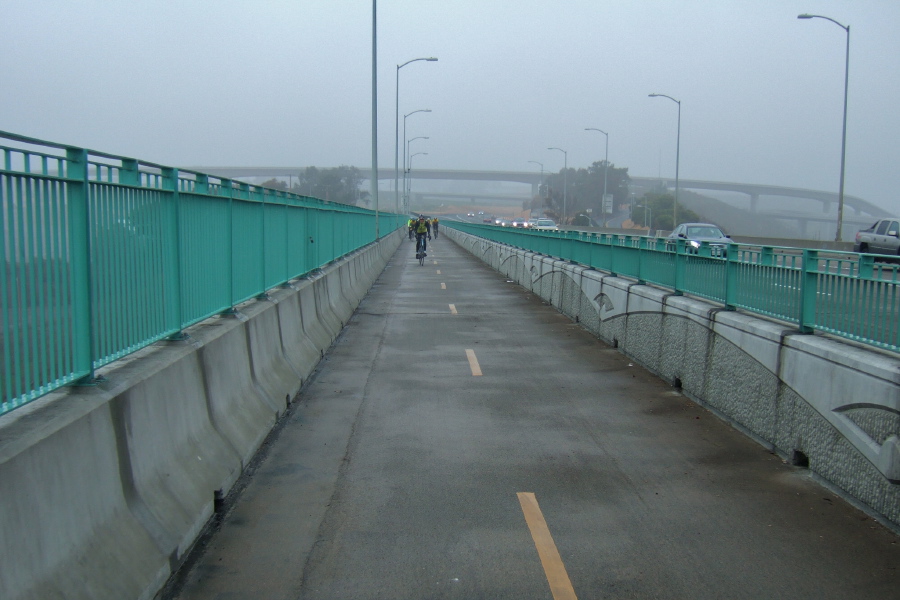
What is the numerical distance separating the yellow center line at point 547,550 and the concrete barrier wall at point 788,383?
2.35 metres

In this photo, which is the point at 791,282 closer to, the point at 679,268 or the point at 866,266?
the point at 866,266

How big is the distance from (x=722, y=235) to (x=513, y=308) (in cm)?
1361

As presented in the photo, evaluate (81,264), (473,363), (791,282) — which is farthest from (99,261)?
(473,363)

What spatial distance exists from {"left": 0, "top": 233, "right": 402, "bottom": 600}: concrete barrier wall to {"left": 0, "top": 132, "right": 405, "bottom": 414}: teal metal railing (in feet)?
0.70

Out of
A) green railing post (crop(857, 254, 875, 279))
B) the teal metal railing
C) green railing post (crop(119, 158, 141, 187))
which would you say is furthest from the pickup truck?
green railing post (crop(119, 158, 141, 187))

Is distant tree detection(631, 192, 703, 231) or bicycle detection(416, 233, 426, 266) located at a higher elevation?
distant tree detection(631, 192, 703, 231)

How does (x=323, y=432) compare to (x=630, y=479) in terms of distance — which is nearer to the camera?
(x=630, y=479)

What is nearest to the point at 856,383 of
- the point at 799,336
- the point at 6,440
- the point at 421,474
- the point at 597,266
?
the point at 799,336

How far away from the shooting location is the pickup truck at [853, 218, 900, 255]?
3112 centimetres

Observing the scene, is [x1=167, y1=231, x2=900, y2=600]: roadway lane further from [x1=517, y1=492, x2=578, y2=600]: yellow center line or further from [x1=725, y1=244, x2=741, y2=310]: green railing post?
[x1=725, y1=244, x2=741, y2=310]: green railing post

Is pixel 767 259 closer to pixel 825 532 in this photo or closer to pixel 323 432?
pixel 825 532

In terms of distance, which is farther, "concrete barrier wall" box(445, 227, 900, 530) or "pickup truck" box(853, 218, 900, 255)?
"pickup truck" box(853, 218, 900, 255)

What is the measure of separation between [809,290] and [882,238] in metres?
27.7

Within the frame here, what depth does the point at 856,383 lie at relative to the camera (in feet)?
19.9
